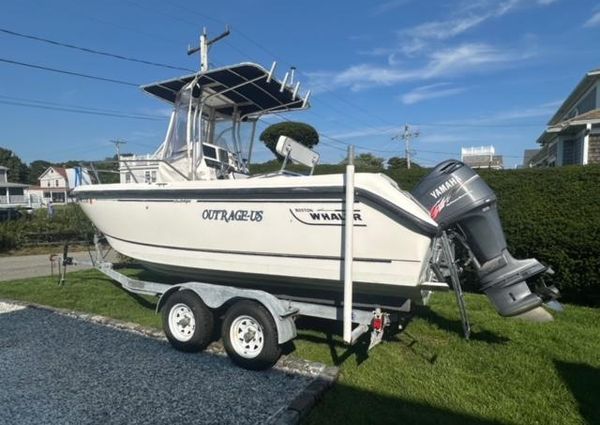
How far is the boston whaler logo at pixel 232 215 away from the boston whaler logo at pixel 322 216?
44cm

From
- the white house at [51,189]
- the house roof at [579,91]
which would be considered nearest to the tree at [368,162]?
the house roof at [579,91]

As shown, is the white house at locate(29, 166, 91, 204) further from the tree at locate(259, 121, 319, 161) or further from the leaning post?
the leaning post

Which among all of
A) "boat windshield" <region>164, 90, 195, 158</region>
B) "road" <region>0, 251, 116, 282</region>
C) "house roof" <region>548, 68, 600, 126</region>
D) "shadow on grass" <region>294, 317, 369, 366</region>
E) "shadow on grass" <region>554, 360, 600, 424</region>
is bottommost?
"road" <region>0, 251, 116, 282</region>

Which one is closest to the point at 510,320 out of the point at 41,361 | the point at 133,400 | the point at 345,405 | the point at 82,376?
the point at 345,405

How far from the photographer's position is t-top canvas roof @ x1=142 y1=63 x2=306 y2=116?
19.4ft

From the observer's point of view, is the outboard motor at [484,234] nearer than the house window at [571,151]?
Yes

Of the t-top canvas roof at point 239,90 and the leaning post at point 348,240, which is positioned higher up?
the t-top canvas roof at point 239,90

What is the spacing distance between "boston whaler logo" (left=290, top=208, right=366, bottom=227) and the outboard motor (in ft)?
3.09

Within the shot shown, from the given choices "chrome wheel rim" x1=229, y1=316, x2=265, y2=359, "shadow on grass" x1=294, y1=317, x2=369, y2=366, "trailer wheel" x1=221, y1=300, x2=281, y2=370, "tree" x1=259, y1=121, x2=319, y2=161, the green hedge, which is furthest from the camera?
"tree" x1=259, y1=121, x2=319, y2=161

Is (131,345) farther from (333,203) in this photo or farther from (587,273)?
(587,273)

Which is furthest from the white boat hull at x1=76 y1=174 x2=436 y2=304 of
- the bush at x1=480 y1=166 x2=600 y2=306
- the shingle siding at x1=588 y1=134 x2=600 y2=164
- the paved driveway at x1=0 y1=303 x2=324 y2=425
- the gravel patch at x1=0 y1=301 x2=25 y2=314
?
the shingle siding at x1=588 y1=134 x2=600 y2=164

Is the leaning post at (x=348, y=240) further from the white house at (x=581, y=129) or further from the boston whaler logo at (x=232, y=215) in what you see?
the white house at (x=581, y=129)

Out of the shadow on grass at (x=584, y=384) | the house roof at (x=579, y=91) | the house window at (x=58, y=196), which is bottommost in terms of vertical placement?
the shadow on grass at (x=584, y=384)

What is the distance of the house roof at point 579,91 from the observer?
1845 cm
